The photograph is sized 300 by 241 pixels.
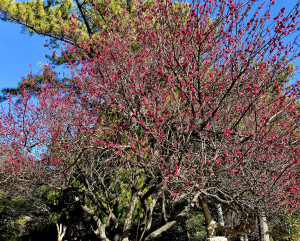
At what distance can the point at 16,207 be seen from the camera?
10914 mm

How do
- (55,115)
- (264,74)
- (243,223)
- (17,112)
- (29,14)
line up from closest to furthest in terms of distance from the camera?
(264,74) → (243,223) → (55,115) → (17,112) → (29,14)

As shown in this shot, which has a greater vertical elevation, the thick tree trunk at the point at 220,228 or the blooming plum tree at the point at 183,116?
the blooming plum tree at the point at 183,116

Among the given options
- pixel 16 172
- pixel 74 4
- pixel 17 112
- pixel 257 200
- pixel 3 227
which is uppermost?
pixel 74 4

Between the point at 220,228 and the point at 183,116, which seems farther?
the point at 220,228

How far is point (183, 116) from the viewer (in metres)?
4.25

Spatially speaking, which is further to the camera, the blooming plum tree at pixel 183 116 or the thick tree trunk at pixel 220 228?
the thick tree trunk at pixel 220 228

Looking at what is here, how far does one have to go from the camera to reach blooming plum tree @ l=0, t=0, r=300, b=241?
13.0 ft

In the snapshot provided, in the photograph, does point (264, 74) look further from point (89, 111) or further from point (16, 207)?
point (16, 207)

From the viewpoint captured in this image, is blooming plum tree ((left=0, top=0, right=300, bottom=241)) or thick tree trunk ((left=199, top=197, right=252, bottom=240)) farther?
thick tree trunk ((left=199, top=197, right=252, bottom=240))

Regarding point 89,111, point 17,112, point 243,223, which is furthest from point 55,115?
point 243,223

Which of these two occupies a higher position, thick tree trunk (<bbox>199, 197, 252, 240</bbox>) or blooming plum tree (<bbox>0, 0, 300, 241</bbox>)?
blooming plum tree (<bbox>0, 0, 300, 241</bbox>)

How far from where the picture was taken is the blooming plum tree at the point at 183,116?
397cm

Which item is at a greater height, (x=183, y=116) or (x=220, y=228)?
(x=183, y=116)

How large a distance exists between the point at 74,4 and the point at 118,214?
25.8 feet
